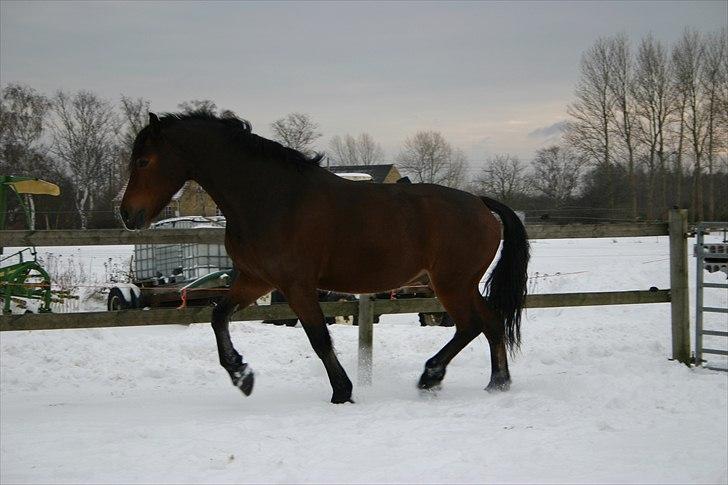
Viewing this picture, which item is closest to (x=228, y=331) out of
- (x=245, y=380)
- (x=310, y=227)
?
(x=245, y=380)

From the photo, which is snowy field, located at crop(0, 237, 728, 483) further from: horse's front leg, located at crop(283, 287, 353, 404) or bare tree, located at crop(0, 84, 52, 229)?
bare tree, located at crop(0, 84, 52, 229)

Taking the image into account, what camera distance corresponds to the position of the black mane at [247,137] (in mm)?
5461

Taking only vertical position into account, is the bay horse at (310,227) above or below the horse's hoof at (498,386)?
above

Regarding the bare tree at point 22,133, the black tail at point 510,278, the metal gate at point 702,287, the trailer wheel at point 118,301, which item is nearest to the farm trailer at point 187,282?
the trailer wheel at point 118,301

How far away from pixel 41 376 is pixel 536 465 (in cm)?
478

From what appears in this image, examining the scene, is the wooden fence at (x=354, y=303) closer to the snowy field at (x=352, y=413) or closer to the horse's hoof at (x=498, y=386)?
the snowy field at (x=352, y=413)

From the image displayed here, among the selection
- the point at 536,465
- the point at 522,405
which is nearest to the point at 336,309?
the point at 522,405

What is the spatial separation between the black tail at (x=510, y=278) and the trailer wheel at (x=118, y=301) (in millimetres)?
6828

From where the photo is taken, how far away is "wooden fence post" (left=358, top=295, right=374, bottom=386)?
632 centimetres

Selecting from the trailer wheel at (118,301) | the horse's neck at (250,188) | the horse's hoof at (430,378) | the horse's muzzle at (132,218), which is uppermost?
the horse's neck at (250,188)

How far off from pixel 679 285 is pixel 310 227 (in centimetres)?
431

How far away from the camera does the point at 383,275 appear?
5.50m

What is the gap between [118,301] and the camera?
432 inches

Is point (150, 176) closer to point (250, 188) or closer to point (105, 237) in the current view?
point (250, 188)
